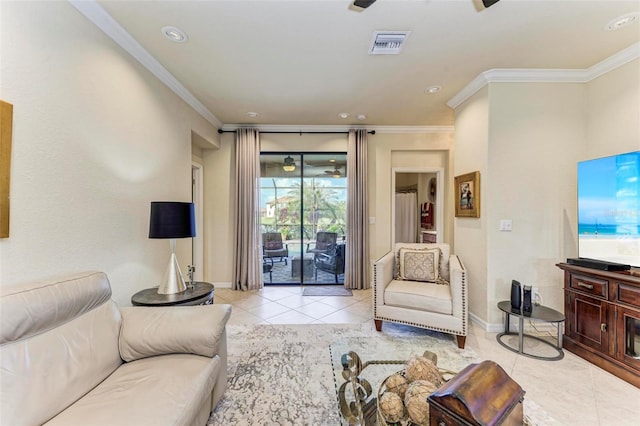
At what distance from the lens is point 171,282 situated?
7.45ft

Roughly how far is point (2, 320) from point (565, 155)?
4.45m

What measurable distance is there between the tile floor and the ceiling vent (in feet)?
9.52

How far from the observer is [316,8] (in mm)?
1883

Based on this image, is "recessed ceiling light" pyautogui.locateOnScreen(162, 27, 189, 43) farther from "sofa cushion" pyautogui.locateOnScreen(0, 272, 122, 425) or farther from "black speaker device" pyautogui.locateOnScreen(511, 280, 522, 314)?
"black speaker device" pyautogui.locateOnScreen(511, 280, 522, 314)

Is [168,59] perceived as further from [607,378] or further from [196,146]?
[607,378]

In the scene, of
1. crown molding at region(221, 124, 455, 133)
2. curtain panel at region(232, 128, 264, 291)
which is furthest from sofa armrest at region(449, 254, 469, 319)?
curtain panel at region(232, 128, 264, 291)

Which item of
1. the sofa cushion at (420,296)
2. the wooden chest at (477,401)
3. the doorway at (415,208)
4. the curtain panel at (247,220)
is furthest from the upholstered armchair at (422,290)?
the doorway at (415,208)

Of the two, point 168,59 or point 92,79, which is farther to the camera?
point 168,59

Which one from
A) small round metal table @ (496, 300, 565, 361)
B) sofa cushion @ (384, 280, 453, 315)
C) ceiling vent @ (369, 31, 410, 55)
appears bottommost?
small round metal table @ (496, 300, 565, 361)

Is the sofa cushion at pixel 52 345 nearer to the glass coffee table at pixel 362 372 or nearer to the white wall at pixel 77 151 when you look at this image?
the white wall at pixel 77 151

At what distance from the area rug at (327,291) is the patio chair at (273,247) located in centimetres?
78

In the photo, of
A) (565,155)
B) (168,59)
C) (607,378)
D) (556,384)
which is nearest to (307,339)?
(556,384)

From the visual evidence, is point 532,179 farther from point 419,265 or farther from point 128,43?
point 128,43

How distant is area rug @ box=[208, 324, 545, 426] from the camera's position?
1.67 meters
